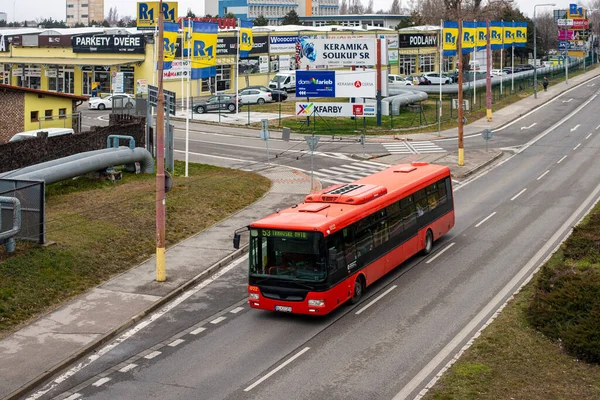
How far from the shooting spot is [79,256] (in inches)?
979

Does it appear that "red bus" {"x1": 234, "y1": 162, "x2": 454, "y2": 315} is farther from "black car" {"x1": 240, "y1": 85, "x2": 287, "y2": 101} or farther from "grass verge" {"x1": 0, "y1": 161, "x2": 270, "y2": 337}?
"black car" {"x1": 240, "y1": 85, "x2": 287, "y2": 101}

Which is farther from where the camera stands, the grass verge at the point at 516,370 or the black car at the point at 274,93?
the black car at the point at 274,93

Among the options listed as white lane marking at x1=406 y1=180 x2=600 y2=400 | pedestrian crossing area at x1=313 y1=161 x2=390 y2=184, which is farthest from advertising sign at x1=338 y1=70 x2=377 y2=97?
white lane marking at x1=406 y1=180 x2=600 y2=400

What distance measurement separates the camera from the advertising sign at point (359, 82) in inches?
2341

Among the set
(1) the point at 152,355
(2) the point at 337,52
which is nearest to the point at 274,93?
(2) the point at 337,52

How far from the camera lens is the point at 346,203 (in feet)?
74.8

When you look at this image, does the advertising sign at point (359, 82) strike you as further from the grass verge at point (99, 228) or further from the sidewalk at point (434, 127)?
the grass verge at point (99, 228)

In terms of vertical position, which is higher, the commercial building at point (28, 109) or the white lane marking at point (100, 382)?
the commercial building at point (28, 109)

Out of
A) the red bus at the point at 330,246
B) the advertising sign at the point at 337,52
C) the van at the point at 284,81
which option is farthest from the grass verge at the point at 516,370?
the van at the point at 284,81

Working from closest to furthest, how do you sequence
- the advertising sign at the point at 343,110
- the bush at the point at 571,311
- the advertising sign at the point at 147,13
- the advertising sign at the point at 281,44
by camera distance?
the bush at the point at 571,311, the advertising sign at the point at 343,110, the advertising sign at the point at 147,13, the advertising sign at the point at 281,44

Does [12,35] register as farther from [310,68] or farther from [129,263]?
[129,263]

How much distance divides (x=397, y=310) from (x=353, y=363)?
4028mm

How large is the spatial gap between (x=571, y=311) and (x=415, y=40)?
277 ft

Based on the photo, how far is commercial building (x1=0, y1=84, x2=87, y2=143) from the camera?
4438 cm
